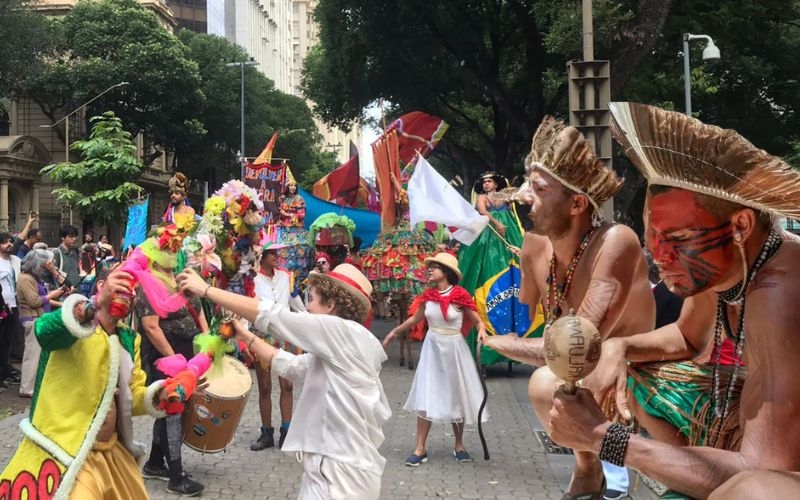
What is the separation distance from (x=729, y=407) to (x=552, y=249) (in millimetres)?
1437

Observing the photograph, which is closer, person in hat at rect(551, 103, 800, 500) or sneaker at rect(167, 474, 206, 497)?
person in hat at rect(551, 103, 800, 500)

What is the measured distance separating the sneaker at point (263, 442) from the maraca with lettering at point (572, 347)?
6.36m

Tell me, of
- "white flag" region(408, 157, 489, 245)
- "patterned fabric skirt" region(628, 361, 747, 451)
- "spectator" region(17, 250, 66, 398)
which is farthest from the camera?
"spectator" region(17, 250, 66, 398)

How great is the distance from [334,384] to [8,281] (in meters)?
8.37

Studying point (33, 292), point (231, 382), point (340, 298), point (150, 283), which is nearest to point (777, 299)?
point (340, 298)

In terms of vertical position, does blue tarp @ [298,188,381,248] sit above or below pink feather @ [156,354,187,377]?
above

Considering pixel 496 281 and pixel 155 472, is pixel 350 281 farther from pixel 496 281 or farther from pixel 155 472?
pixel 496 281

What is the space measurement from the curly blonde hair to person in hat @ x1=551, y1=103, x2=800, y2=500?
7.24 ft

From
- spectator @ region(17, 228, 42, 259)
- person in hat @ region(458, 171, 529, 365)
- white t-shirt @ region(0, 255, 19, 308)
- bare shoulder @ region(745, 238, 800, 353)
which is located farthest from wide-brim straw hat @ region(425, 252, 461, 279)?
spectator @ region(17, 228, 42, 259)

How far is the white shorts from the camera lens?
13.0 feet

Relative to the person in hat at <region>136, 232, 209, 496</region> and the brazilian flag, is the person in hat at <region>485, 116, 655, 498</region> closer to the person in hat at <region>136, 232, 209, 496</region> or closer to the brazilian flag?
the person in hat at <region>136, 232, 209, 496</region>

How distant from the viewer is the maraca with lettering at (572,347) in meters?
1.83

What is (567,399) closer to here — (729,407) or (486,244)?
(729,407)

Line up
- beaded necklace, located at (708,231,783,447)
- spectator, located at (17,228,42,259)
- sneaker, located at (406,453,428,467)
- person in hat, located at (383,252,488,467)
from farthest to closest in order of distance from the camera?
1. spectator, located at (17,228,42,259)
2. person in hat, located at (383,252,488,467)
3. sneaker, located at (406,453,428,467)
4. beaded necklace, located at (708,231,783,447)
